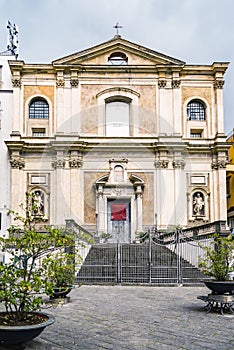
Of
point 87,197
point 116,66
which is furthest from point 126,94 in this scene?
point 87,197

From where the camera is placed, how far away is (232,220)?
35.3 meters

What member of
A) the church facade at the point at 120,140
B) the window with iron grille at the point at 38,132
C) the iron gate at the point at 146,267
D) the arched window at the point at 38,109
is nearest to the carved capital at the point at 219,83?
the church facade at the point at 120,140

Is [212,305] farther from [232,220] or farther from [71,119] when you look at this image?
[232,220]

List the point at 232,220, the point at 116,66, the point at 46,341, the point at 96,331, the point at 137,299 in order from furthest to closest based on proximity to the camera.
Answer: the point at 232,220 < the point at 116,66 < the point at 137,299 < the point at 96,331 < the point at 46,341

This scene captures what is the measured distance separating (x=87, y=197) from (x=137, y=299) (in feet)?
61.0

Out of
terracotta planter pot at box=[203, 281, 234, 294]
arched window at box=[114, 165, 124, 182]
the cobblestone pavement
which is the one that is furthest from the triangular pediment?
terracotta planter pot at box=[203, 281, 234, 294]

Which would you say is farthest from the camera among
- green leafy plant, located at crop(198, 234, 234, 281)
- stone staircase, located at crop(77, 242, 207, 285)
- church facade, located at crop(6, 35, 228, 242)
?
church facade, located at crop(6, 35, 228, 242)

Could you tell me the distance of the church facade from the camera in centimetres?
2977

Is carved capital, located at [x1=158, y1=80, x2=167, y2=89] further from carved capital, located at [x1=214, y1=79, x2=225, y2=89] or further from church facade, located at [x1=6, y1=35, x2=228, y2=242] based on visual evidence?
carved capital, located at [x1=214, y1=79, x2=225, y2=89]

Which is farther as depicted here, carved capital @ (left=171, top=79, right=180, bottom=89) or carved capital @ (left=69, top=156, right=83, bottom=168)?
carved capital @ (left=171, top=79, right=180, bottom=89)

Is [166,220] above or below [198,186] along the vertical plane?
below

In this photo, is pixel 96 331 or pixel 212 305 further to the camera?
pixel 212 305

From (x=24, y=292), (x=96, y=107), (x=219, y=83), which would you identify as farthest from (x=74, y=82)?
(x=24, y=292)

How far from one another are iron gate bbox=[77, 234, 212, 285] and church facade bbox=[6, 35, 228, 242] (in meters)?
10.6
